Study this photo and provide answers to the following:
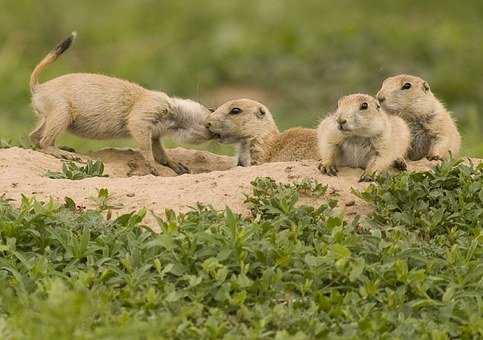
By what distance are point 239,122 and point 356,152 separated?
1.40 meters

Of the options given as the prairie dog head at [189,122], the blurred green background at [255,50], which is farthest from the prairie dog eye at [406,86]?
the blurred green background at [255,50]

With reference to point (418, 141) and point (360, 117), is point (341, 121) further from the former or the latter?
point (418, 141)

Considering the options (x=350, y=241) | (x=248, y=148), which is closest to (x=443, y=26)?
(x=248, y=148)

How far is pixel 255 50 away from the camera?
591 inches

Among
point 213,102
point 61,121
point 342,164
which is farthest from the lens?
point 213,102

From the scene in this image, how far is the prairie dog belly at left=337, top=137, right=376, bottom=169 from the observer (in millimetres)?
7359

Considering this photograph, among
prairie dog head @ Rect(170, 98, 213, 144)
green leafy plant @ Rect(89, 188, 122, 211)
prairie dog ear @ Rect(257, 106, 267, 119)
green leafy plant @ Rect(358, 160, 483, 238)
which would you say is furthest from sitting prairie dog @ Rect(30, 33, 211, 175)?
green leafy plant @ Rect(358, 160, 483, 238)

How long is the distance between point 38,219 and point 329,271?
Result: 65.8 inches

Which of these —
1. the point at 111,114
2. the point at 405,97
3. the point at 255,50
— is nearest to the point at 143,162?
the point at 111,114

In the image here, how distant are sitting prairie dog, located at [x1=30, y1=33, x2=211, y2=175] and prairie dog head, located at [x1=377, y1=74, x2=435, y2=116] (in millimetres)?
1540

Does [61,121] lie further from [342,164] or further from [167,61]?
[167,61]

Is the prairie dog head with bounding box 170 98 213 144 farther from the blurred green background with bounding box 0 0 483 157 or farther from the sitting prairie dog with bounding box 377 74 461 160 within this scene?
the blurred green background with bounding box 0 0 483 157

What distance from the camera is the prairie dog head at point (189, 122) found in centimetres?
871

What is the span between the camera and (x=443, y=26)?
52.0 ft
